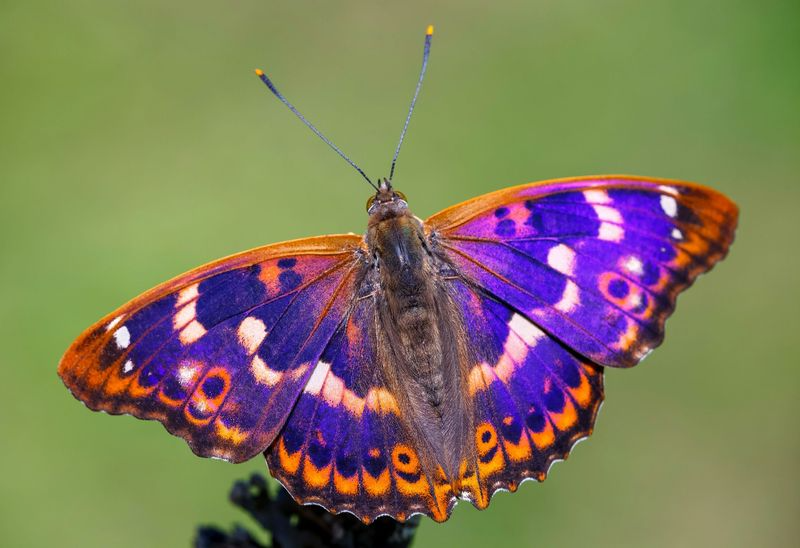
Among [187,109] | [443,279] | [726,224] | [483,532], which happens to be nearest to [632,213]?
[726,224]

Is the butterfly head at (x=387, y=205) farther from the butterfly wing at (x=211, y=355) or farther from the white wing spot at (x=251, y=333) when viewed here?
the white wing spot at (x=251, y=333)

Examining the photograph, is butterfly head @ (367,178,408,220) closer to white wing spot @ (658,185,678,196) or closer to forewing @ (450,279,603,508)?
forewing @ (450,279,603,508)

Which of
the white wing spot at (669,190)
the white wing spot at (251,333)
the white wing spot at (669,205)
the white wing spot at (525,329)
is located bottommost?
the white wing spot at (525,329)

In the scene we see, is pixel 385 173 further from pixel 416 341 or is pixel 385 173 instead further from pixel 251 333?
pixel 251 333

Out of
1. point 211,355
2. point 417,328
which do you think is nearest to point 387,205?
point 417,328

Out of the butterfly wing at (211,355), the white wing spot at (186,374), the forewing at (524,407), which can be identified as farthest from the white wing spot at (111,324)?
the forewing at (524,407)

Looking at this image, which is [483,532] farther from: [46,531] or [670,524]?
[46,531]

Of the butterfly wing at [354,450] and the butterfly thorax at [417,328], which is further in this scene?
the butterfly thorax at [417,328]
